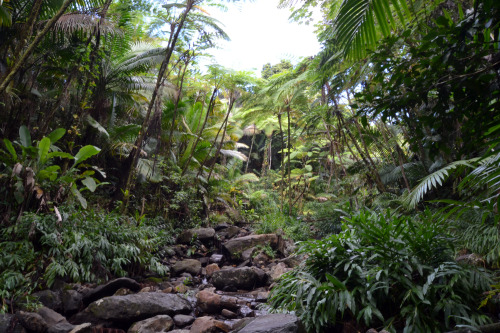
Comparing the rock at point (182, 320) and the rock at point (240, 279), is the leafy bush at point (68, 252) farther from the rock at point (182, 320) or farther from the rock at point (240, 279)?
the rock at point (182, 320)

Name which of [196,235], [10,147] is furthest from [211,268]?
[10,147]

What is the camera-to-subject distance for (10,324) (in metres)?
3.27

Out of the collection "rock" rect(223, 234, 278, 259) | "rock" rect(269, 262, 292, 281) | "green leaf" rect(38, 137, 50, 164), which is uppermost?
"green leaf" rect(38, 137, 50, 164)

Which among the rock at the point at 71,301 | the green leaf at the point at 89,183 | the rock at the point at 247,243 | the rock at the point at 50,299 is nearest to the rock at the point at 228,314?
the rock at the point at 71,301

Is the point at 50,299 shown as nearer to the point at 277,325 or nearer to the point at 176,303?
the point at 176,303

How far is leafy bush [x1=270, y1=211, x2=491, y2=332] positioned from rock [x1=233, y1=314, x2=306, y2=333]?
4.2 inches

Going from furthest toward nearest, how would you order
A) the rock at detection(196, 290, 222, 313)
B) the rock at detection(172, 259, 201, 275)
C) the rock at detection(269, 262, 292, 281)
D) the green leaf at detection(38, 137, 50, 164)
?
the rock at detection(172, 259, 201, 275), the rock at detection(269, 262, 292, 281), the green leaf at detection(38, 137, 50, 164), the rock at detection(196, 290, 222, 313)

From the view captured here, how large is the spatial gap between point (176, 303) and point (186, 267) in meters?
1.86

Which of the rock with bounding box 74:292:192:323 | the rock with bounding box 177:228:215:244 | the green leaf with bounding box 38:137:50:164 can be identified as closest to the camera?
the rock with bounding box 74:292:192:323

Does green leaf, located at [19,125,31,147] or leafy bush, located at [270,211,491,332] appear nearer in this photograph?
leafy bush, located at [270,211,491,332]

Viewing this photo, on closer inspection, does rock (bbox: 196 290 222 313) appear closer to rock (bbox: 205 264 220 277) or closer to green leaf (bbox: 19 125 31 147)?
rock (bbox: 205 264 220 277)

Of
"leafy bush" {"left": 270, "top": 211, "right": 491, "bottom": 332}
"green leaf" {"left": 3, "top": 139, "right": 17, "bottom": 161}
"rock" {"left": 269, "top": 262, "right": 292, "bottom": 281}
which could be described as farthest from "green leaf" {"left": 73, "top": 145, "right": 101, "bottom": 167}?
"leafy bush" {"left": 270, "top": 211, "right": 491, "bottom": 332}

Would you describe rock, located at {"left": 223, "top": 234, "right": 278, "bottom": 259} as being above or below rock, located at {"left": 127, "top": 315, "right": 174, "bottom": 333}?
above

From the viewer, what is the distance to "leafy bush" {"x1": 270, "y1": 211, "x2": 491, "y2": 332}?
2424 mm
